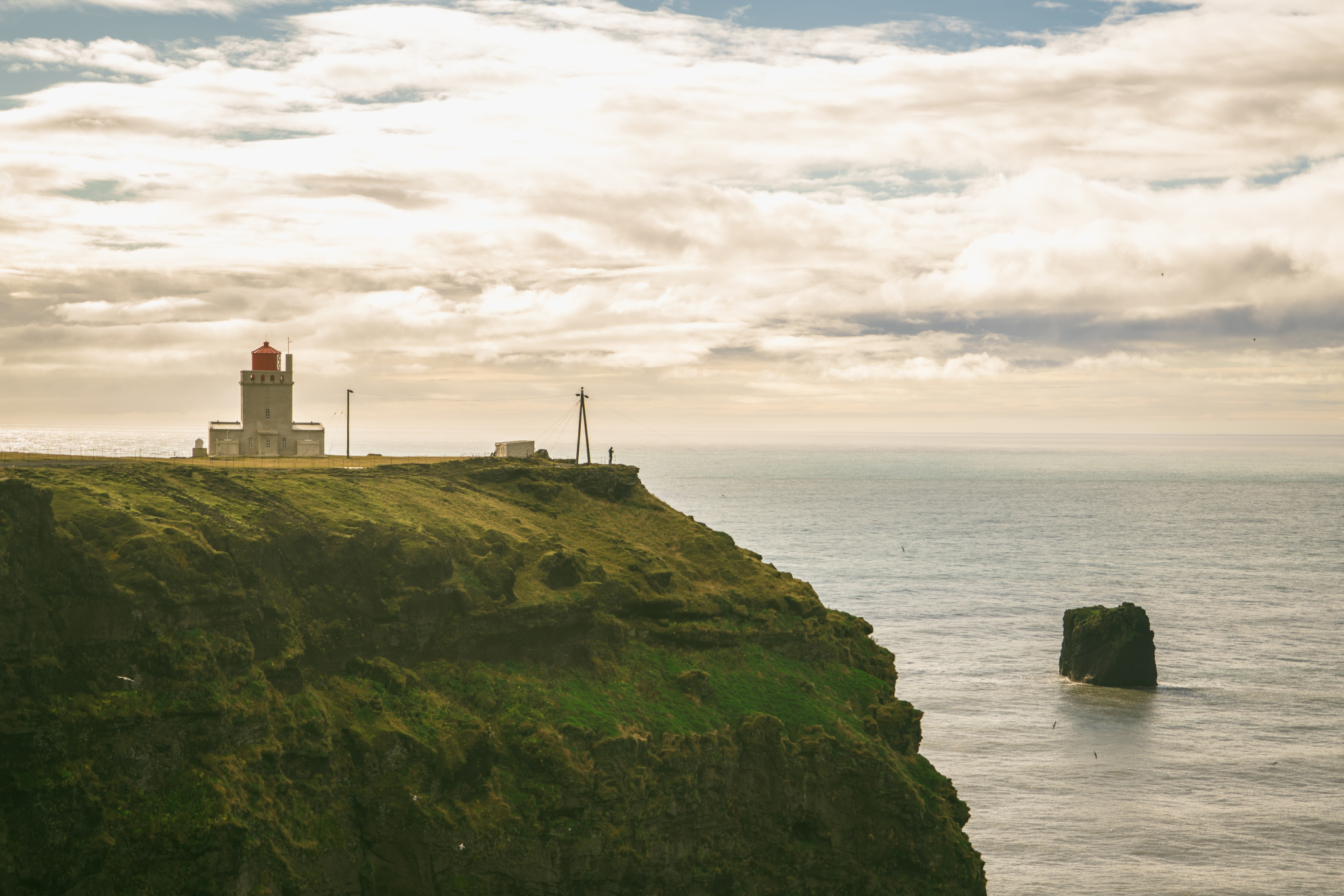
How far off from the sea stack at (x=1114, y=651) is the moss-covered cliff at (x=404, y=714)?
39.1m

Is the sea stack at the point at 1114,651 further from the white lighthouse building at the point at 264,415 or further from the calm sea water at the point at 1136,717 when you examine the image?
the white lighthouse building at the point at 264,415

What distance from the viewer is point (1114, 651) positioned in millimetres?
85688

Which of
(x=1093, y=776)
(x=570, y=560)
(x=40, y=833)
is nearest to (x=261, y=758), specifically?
(x=40, y=833)

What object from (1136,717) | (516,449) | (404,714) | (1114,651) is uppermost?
(516,449)

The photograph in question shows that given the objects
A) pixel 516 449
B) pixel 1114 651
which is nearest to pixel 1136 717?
pixel 1114 651

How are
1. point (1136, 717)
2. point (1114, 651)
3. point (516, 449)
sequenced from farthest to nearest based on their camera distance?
1. point (1114, 651)
2. point (1136, 717)
3. point (516, 449)

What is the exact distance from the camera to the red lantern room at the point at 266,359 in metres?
79.8

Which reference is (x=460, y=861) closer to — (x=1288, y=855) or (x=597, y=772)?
(x=597, y=772)

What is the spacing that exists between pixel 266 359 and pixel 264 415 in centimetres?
444

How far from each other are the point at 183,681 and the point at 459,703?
11.6m

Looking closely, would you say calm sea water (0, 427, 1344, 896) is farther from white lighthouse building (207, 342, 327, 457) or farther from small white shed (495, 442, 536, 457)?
white lighthouse building (207, 342, 327, 457)

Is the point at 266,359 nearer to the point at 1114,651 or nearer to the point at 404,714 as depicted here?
the point at 404,714

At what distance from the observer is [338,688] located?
1658 inches

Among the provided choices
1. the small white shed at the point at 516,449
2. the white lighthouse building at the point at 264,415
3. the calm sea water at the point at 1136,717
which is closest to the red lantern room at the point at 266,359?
the white lighthouse building at the point at 264,415
